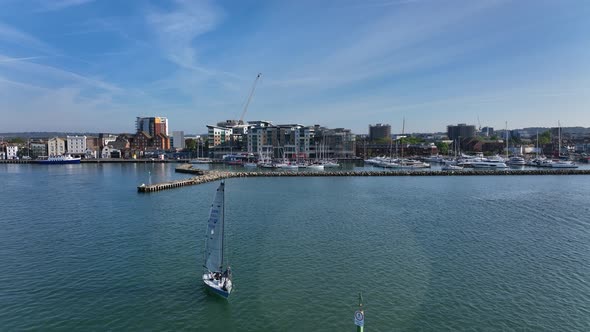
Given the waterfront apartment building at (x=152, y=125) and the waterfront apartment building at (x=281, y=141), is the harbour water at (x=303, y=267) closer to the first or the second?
the waterfront apartment building at (x=281, y=141)

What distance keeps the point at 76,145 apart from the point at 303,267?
107 meters

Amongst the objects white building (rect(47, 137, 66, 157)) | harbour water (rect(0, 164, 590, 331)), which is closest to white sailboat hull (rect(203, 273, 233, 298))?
harbour water (rect(0, 164, 590, 331))

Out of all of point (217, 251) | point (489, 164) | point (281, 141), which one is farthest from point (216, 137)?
point (217, 251)

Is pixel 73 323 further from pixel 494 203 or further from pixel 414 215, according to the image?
pixel 494 203

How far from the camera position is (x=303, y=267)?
15.5m

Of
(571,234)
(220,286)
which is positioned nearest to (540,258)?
(571,234)

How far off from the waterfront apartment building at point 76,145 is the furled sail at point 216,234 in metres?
104

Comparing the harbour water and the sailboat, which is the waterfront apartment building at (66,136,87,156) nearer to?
the harbour water

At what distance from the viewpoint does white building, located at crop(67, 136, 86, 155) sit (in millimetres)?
103438

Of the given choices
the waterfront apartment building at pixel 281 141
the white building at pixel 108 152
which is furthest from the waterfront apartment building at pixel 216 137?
the white building at pixel 108 152

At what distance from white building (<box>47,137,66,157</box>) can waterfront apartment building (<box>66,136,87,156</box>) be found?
2.07m

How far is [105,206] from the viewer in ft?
96.7

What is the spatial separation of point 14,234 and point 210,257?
46.2 ft

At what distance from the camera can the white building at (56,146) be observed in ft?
333
